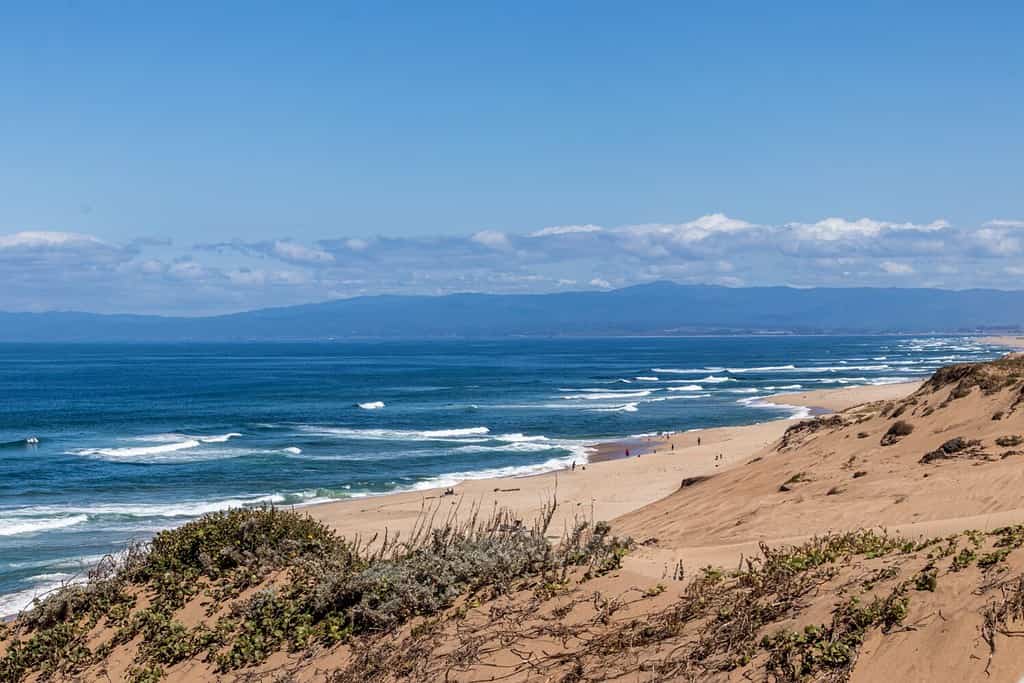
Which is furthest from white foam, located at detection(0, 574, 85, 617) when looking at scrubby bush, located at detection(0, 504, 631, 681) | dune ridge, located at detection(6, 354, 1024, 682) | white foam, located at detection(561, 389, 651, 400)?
white foam, located at detection(561, 389, 651, 400)

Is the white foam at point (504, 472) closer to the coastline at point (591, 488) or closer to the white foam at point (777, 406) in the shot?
the coastline at point (591, 488)

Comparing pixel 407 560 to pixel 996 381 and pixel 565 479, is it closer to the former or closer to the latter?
pixel 996 381

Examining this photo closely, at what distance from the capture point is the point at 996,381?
84.3 feet

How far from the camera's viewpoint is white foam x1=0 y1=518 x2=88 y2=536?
3112cm

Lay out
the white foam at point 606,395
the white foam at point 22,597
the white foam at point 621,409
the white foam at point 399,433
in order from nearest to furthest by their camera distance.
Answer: the white foam at point 22,597 → the white foam at point 399,433 → the white foam at point 621,409 → the white foam at point 606,395

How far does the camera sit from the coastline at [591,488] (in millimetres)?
30766

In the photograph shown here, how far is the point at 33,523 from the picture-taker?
3231 cm

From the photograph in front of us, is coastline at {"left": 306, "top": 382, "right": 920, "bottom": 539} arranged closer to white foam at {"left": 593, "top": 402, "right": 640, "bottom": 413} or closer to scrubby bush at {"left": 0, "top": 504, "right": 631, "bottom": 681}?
scrubby bush at {"left": 0, "top": 504, "right": 631, "bottom": 681}

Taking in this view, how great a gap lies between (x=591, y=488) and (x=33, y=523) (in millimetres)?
20694

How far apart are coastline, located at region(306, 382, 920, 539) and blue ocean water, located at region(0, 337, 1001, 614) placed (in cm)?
278

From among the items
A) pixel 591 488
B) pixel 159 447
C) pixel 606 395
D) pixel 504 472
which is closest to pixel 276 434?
pixel 159 447

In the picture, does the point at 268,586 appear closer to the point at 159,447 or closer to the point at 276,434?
the point at 159,447

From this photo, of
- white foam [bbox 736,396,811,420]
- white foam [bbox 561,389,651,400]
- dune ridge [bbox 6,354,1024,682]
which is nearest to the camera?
dune ridge [bbox 6,354,1024,682]

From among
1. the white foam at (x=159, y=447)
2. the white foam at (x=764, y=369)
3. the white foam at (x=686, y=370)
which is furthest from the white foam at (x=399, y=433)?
the white foam at (x=764, y=369)
